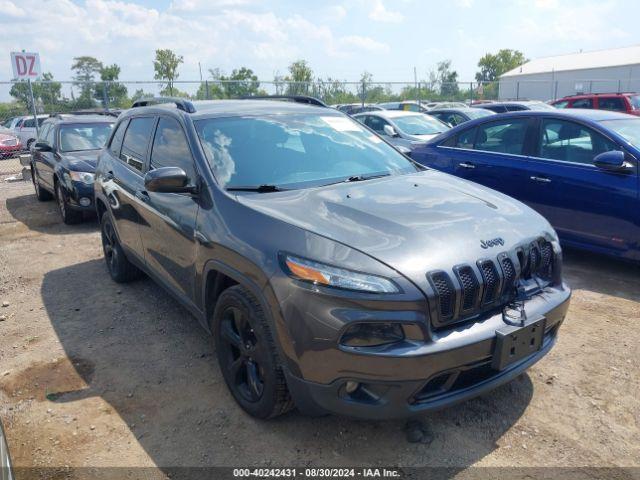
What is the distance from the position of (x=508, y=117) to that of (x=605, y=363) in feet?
11.1

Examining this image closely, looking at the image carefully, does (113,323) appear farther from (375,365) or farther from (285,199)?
(375,365)

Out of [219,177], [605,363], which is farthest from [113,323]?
[605,363]

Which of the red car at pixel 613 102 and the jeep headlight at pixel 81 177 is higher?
the red car at pixel 613 102

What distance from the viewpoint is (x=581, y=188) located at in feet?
16.3

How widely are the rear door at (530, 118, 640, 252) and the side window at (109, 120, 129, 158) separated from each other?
4.16m

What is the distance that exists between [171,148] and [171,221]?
556 millimetres

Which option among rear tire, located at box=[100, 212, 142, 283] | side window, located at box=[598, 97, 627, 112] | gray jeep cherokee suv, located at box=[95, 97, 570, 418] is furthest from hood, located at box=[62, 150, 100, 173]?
side window, located at box=[598, 97, 627, 112]

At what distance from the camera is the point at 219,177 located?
Result: 123 inches

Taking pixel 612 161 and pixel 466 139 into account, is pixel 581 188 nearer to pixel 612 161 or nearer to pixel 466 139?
pixel 612 161

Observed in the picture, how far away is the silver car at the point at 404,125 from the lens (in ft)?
34.1

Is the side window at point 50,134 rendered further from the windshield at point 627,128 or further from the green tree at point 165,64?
the green tree at point 165,64

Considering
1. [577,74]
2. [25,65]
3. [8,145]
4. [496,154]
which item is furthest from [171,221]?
[577,74]

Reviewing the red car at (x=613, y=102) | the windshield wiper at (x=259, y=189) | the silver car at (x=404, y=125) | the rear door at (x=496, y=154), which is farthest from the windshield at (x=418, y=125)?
the windshield wiper at (x=259, y=189)

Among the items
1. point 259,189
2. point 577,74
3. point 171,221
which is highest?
point 577,74
